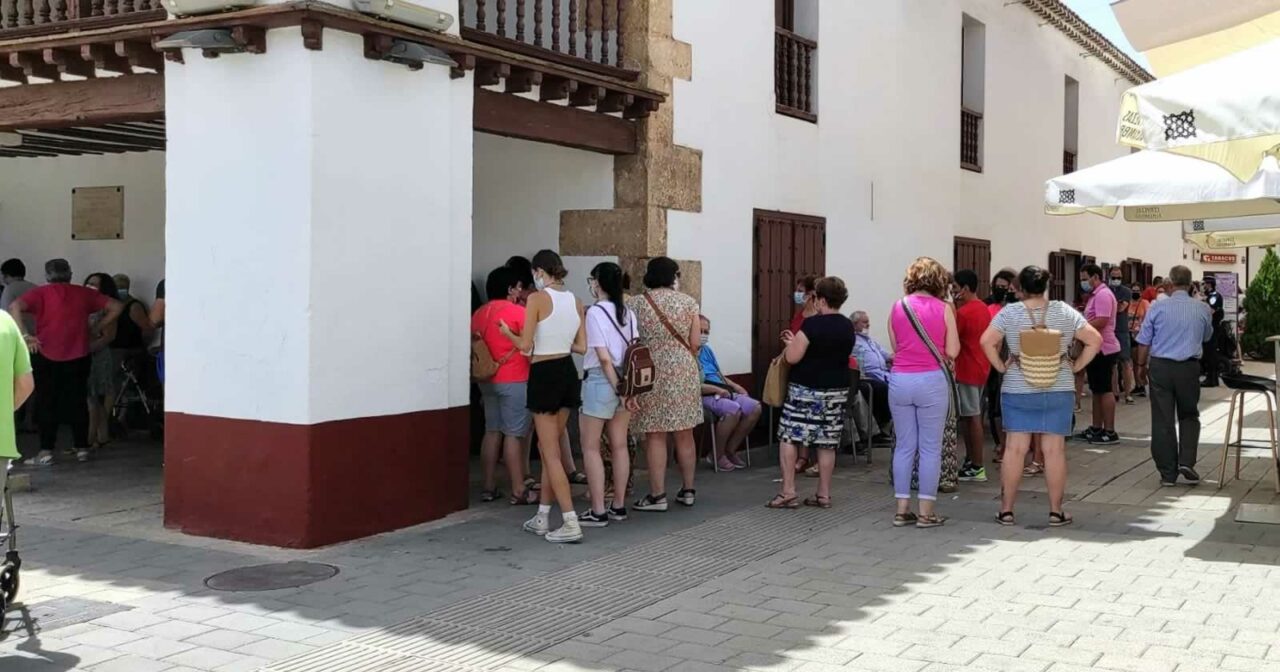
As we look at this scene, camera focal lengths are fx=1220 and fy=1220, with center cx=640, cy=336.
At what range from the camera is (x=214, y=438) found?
701cm

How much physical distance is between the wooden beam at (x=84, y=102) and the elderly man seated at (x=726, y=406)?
14.2 feet

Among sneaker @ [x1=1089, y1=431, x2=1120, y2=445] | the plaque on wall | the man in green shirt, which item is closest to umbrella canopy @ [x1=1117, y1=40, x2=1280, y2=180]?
sneaker @ [x1=1089, y1=431, x2=1120, y2=445]

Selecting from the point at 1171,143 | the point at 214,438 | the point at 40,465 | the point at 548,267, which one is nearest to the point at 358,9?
the point at 548,267

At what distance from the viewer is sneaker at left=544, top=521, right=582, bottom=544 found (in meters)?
7.04

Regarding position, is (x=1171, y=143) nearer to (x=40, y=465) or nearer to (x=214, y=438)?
(x=214, y=438)

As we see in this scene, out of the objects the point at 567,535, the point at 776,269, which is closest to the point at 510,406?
the point at 567,535

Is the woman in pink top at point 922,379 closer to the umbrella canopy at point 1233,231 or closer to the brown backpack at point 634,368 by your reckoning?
the brown backpack at point 634,368

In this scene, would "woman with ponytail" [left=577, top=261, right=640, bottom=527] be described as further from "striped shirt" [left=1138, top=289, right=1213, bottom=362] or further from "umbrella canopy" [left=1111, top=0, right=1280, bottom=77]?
"umbrella canopy" [left=1111, top=0, right=1280, bottom=77]

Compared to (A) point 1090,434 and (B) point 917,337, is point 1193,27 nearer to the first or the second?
(B) point 917,337

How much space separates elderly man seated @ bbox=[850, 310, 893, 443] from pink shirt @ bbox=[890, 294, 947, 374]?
9.59ft

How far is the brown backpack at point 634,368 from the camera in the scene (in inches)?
287

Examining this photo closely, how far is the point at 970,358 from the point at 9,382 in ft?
22.5

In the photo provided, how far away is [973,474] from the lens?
9.66 meters

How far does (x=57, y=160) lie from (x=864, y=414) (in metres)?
8.15
